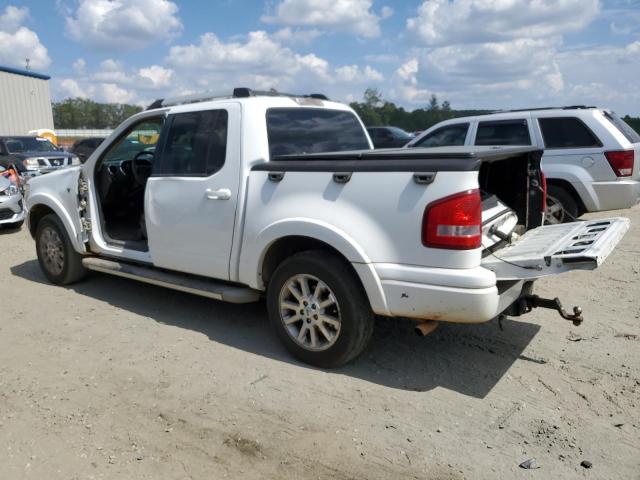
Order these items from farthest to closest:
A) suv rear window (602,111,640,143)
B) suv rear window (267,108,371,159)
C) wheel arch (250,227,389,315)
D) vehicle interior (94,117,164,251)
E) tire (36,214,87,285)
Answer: suv rear window (602,111,640,143) < tire (36,214,87,285) < vehicle interior (94,117,164,251) < suv rear window (267,108,371,159) < wheel arch (250,227,389,315)

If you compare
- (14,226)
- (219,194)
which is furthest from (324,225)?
(14,226)

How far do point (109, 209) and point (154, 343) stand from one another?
227 cm

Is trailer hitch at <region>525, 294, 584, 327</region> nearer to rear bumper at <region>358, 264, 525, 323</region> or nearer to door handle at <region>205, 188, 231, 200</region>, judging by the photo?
rear bumper at <region>358, 264, 525, 323</region>

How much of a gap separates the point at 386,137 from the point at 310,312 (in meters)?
17.2

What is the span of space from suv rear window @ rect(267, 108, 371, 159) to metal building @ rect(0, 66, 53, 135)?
30.1 m

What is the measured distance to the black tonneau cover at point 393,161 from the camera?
3.33 meters

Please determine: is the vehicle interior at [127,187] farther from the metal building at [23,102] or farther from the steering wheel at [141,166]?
the metal building at [23,102]

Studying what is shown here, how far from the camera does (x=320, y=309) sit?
391 cm

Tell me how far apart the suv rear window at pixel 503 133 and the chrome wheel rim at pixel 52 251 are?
615cm

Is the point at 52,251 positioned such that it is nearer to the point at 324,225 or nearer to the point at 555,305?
the point at 324,225

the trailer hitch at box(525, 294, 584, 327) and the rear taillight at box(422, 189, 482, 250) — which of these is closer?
the rear taillight at box(422, 189, 482, 250)

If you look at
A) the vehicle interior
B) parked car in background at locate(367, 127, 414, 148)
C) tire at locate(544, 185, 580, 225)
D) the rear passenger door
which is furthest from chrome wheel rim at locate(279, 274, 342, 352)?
parked car in background at locate(367, 127, 414, 148)

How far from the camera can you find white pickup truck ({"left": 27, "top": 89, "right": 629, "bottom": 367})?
3.36 meters

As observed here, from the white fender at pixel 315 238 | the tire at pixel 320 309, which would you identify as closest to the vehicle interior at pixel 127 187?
the white fender at pixel 315 238
